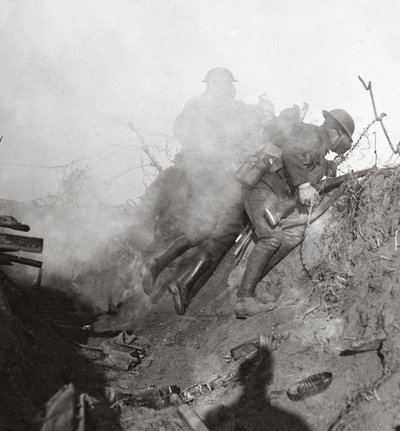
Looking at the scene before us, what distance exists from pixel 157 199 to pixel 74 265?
2033 mm

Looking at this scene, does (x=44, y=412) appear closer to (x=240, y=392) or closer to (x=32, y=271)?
(x=240, y=392)

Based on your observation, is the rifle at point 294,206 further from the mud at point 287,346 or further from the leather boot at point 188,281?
the leather boot at point 188,281

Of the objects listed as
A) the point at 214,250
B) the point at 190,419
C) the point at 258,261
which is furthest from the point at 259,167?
the point at 190,419

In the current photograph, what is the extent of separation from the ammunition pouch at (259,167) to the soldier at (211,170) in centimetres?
70

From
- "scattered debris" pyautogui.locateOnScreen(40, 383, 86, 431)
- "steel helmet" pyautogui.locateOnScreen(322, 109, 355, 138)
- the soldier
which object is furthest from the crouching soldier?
"scattered debris" pyautogui.locateOnScreen(40, 383, 86, 431)

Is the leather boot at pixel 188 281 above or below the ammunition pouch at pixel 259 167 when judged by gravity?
below

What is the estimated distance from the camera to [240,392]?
310 centimetres

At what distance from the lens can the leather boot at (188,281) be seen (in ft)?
16.4

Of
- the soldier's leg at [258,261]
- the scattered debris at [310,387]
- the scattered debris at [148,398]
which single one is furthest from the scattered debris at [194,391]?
the soldier's leg at [258,261]

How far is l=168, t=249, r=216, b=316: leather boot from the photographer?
500 cm

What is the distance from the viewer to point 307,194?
436 centimetres

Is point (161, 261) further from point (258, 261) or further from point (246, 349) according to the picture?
point (246, 349)

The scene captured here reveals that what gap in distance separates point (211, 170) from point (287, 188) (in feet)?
7.01

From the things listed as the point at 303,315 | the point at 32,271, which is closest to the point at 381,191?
the point at 303,315
